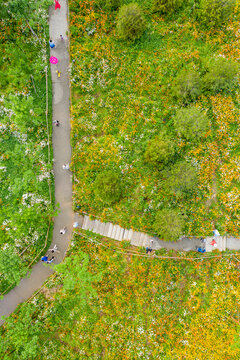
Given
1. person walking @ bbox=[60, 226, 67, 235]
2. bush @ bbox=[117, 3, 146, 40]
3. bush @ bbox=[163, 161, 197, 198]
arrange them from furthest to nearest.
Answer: person walking @ bbox=[60, 226, 67, 235] → bush @ bbox=[117, 3, 146, 40] → bush @ bbox=[163, 161, 197, 198]

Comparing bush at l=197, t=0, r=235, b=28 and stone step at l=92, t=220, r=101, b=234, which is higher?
bush at l=197, t=0, r=235, b=28

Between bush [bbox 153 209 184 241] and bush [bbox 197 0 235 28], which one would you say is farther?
bush [bbox 197 0 235 28]

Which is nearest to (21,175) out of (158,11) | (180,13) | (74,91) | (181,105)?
(74,91)

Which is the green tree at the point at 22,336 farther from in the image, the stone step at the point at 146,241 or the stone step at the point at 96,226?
the stone step at the point at 146,241

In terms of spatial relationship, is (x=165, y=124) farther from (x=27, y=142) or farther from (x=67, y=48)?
(x=27, y=142)

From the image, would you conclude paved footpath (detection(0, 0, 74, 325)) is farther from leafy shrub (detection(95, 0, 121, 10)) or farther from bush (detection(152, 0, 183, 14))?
bush (detection(152, 0, 183, 14))

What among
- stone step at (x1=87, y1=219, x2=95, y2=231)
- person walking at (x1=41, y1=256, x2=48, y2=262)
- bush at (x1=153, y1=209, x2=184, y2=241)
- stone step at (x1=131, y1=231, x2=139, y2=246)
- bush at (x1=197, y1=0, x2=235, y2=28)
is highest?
bush at (x1=197, y1=0, x2=235, y2=28)

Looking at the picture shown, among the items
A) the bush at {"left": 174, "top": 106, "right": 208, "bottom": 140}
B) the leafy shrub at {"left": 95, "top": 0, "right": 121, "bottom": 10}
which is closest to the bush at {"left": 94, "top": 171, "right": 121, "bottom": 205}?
the bush at {"left": 174, "top": 106, "right": 208, "bottom": 140}
